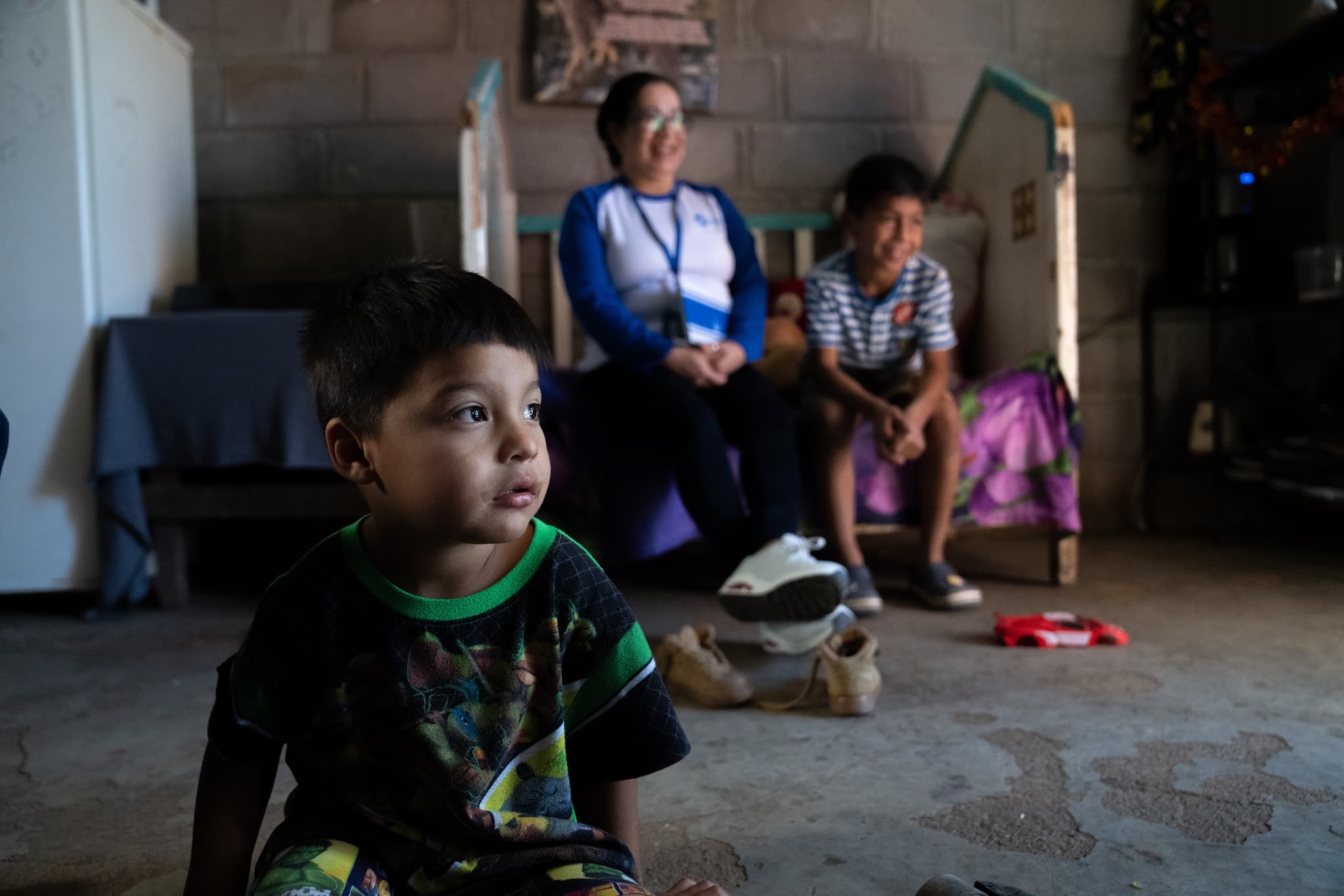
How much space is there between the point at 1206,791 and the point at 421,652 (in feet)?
2.74

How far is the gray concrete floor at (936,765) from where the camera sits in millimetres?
934

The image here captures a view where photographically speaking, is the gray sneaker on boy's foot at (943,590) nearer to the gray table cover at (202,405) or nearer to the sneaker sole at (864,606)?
the sneaker sole at (864,606)

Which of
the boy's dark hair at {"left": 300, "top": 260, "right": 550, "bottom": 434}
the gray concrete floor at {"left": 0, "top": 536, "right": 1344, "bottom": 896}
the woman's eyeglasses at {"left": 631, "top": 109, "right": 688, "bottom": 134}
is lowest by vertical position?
the gray concrete floor at {"left": 0, "top": 536, "right": 1344, "bottom": 896}

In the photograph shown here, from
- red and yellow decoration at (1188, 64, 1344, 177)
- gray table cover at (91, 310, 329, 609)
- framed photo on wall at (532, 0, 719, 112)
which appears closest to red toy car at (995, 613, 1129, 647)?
gray table cover at (91, 310, 329, 609)

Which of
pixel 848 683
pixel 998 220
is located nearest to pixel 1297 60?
pixel 998 220

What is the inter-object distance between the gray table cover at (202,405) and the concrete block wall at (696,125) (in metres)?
0.74

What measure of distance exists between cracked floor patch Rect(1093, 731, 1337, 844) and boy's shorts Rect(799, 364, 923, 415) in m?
1.01

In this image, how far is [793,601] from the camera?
1.61 metres

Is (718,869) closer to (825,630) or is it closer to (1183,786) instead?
(1183,786)

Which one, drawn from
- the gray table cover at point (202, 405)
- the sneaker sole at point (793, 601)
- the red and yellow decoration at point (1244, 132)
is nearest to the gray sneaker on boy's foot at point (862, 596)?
the sneaker sole at point (793, 601)

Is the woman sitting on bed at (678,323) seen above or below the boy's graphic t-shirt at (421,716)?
above

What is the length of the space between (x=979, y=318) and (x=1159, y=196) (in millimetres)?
735

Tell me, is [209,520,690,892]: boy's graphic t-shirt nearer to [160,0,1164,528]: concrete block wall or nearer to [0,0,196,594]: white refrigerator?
[0,0,196,594]: white refrigerator

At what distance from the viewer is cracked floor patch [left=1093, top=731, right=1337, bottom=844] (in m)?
0.99
